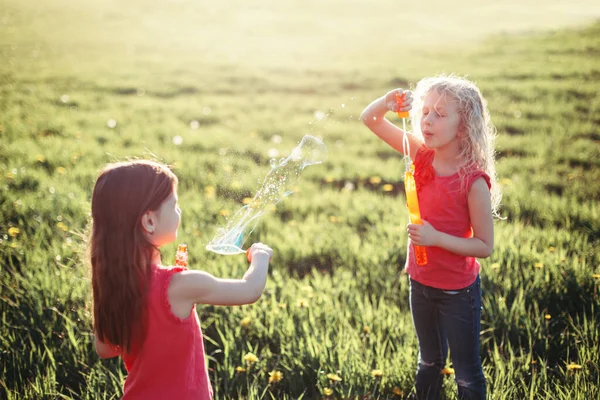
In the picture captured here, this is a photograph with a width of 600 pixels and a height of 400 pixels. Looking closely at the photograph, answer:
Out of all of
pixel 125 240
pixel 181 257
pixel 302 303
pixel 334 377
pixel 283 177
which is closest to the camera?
pixel 125 240

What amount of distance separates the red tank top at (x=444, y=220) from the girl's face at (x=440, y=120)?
146 millimetres

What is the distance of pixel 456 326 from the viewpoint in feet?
7.36

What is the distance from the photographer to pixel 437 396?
246 cm

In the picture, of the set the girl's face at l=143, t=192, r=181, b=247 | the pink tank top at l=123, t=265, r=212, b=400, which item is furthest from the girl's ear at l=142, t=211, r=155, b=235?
the pink tank top at l=123, t=265, r=212, b=400

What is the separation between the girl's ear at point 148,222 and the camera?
1646 mm

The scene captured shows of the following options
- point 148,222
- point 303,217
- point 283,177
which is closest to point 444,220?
point 283,177

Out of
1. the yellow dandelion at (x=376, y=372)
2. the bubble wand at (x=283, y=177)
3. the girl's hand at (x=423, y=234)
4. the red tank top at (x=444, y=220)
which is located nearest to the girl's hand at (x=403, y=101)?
the red tank top at (x=444, y=220)

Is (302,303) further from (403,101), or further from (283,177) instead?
(403,101)

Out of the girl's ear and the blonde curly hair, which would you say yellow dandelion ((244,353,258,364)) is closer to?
the girl's ear

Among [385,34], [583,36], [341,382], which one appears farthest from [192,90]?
[385,34]

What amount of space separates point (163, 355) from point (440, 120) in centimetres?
136

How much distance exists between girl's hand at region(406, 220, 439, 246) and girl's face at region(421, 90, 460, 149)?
0.36 m

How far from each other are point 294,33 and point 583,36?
9.21 meters

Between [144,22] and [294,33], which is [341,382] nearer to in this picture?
[294,33]
